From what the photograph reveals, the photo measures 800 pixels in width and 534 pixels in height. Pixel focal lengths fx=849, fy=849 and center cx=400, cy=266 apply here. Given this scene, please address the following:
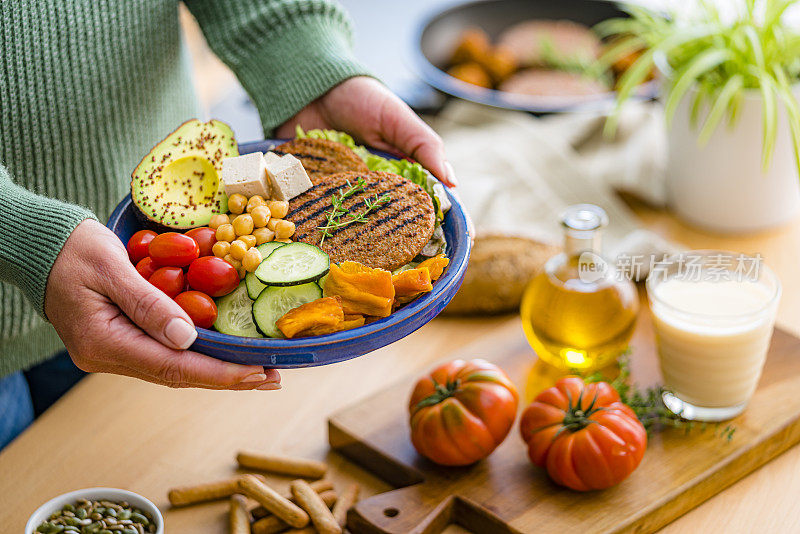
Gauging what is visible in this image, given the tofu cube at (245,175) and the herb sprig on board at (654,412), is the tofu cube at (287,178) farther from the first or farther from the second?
the herb sprig on board at (654,412)

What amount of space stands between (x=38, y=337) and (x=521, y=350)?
1.01m

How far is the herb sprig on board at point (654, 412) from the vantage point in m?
1.57

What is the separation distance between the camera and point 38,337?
5.72ft

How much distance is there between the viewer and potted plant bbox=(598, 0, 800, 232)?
1.96m

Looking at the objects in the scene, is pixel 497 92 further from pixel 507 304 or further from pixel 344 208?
pixel 344 208

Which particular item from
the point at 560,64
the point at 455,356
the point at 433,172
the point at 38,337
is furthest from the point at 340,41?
the point at 560,64

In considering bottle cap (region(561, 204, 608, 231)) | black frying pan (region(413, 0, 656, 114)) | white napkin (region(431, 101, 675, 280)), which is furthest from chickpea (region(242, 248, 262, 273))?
black frying pan (region(413, 0, 656, 114))

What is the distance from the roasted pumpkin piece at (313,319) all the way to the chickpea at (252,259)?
0.11 meters

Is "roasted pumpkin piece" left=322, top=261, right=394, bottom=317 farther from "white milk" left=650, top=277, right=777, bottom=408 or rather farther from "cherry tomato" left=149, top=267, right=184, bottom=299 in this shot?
"white milk" left=650, top=277, right=777, bottom=408

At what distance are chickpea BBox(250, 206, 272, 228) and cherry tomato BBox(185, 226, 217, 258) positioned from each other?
0.06m

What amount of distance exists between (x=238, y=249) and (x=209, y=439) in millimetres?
593

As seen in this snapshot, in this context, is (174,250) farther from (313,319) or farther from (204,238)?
(313,319)

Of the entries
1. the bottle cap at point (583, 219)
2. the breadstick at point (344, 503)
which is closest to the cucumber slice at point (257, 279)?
the breadstick at point (344, 503)

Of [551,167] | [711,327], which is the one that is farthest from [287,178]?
[551,167]
